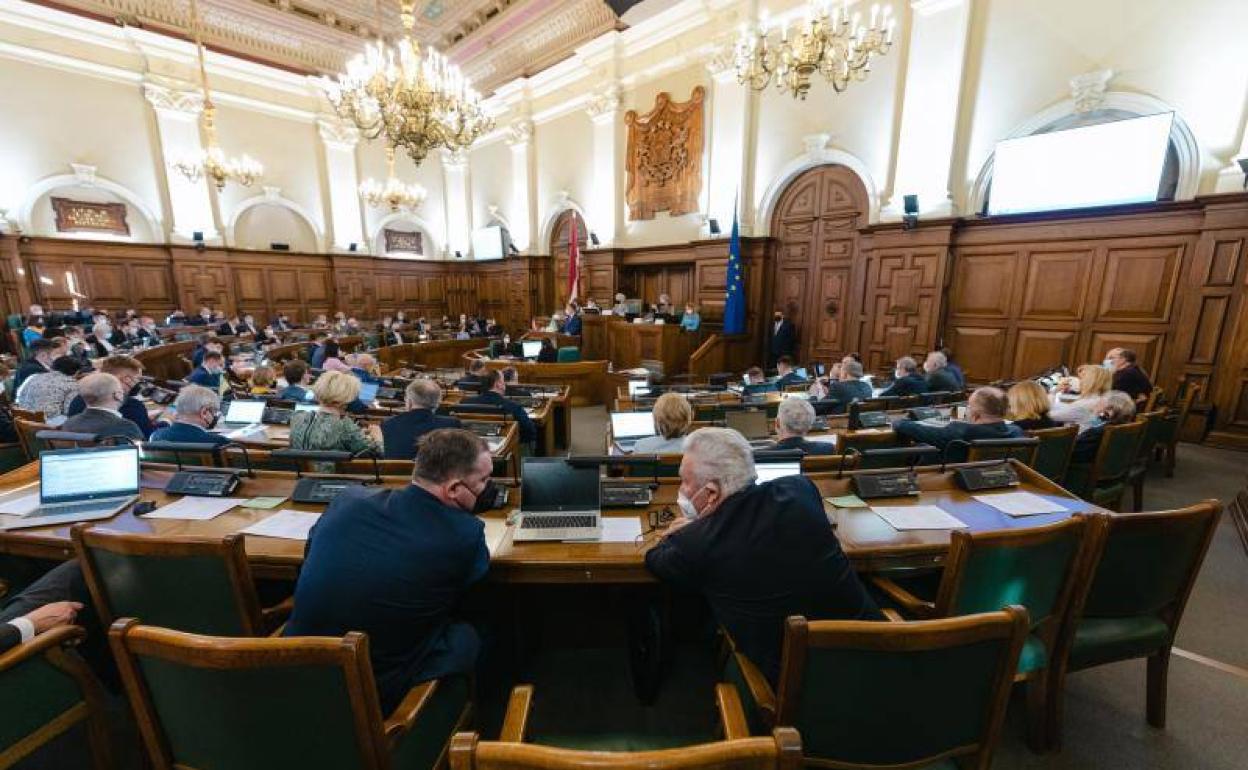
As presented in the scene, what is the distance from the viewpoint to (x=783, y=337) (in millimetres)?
8641

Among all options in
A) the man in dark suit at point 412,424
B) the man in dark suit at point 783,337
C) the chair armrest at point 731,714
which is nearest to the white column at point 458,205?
the man in dark suit at point 783,337

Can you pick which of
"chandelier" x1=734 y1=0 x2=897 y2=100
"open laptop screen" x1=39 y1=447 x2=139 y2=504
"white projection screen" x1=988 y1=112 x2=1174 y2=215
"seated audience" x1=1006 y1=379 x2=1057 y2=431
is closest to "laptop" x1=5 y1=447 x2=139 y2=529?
"open laptop screen" x1=39 y1=447 x2=139 y2=504

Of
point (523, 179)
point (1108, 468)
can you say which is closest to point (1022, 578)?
point (1108, 468)

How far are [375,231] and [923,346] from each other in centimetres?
1395

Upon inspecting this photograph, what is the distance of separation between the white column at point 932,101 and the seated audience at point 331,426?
735cm

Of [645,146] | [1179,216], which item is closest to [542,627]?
[1179,216]

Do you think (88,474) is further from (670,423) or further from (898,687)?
(898,687)

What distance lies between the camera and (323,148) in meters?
12.8

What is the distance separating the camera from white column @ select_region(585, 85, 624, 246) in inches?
416

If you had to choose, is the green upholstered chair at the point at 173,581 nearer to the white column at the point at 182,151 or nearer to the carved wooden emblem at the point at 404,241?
the white column at the point at 182,151

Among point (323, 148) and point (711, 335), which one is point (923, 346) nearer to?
point (711, 335)

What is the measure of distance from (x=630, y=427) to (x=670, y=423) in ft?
2.28

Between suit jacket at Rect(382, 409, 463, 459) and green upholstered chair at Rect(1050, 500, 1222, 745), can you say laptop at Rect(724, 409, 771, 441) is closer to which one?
green upholstered chair at Rect(1050, 500, 1222, 745)

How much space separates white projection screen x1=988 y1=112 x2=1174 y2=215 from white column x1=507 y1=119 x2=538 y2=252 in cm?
996
